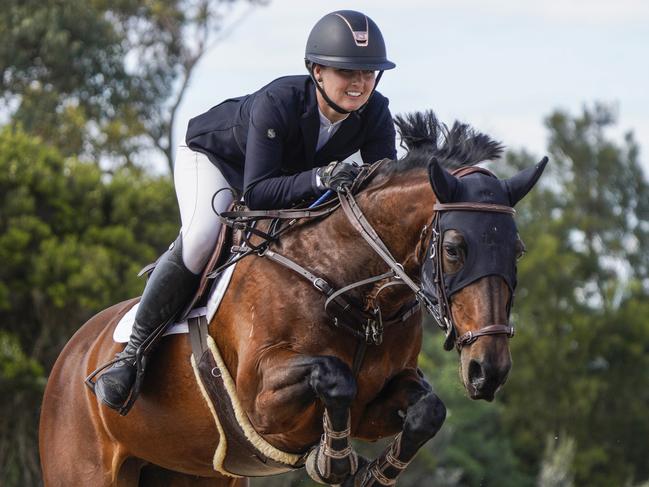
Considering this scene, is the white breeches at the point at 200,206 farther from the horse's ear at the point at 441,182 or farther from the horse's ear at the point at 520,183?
the horse's ear at the point at 520,183

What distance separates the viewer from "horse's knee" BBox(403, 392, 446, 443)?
18.5 feet

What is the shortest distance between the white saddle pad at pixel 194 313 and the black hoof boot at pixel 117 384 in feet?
0.83

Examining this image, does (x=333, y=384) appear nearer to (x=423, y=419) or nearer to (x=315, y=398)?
(x=315, y=398)

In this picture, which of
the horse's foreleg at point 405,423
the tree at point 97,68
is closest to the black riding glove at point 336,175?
the horse's foreleg at point 405,423

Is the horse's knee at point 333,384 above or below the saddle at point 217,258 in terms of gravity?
below

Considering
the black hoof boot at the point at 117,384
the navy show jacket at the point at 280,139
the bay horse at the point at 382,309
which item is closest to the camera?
the bay horse at the point at 382,309

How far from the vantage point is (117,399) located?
6496mm

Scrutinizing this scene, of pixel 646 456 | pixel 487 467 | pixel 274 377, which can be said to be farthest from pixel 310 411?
pixel 646 456

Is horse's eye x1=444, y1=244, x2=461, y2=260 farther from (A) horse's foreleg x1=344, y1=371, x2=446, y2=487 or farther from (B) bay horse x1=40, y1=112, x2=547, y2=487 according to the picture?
(A) horse's foreleg x1=344, y1=371, x2=446, y2=487

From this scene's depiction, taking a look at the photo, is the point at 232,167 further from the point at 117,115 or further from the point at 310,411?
the point at 117,115

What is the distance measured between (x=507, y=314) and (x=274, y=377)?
1.21 meters

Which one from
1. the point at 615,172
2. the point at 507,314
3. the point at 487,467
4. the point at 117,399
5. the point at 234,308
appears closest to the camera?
the point at 507,314

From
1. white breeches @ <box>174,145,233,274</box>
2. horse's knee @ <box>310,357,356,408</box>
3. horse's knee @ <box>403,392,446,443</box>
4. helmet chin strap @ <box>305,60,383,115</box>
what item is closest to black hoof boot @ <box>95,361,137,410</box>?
white breeches @ <box>174,145,233,274</box>

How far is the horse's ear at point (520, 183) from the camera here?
5230 millimetres
